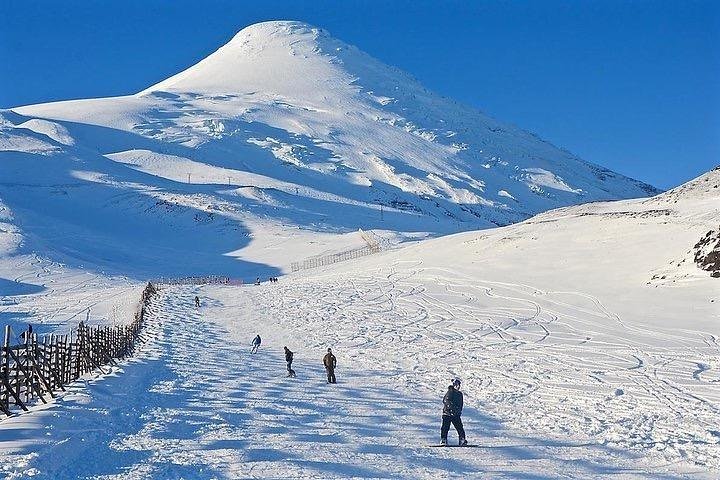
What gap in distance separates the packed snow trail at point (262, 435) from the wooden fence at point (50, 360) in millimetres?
767

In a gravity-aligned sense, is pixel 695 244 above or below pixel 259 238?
below

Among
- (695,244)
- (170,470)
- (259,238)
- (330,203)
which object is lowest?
(170,470)

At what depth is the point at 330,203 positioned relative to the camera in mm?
147375

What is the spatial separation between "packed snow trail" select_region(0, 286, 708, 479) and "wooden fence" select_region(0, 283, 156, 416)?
77 centimetres

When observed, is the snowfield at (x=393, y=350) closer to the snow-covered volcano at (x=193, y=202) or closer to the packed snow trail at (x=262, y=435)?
the packed snow trail at (x=262, y=435)

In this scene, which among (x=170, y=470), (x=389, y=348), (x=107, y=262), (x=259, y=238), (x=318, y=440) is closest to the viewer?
(x=170, y=470)

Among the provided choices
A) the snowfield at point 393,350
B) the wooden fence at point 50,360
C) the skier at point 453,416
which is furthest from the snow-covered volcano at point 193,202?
the skier at point 453,416

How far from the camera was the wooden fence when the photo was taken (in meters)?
16.2

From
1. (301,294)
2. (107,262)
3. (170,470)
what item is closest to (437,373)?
(170,470)

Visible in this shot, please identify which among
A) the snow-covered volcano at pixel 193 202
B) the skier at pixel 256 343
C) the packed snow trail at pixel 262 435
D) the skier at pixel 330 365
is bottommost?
the packed snow trail at pixel 262 435

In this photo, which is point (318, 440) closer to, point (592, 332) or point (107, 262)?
point (592, 332)

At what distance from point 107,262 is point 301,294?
124ft

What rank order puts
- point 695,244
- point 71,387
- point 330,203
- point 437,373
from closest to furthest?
point 71,387 → point 437,373 → point 695,244 → point 330,203

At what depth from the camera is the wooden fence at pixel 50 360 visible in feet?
53.2
